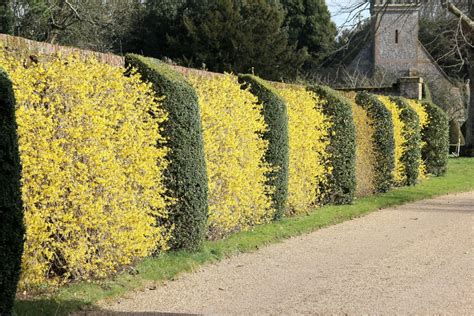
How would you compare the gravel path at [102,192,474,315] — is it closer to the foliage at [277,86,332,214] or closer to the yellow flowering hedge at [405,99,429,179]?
the foliage at [277,86,332,214]

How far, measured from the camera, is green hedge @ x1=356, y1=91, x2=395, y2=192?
1636 cm

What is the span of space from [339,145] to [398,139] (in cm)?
481

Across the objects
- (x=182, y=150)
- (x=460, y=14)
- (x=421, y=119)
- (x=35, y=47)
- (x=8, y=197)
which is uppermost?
(x=460, y=14)

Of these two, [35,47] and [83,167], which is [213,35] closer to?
[35,47]

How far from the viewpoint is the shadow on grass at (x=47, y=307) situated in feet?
18.6

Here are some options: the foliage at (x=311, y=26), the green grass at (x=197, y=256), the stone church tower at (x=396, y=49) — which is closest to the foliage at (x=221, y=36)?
the foliage at (x=311, y=26)

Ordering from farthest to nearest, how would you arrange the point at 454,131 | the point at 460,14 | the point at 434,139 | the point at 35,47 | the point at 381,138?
1. the point at 454,131
2. the point at 460,14
3. the point at 434,139
4. the point at 381,138
5. the point at 35,47

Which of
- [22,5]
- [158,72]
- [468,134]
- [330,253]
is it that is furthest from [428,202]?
[22,5]

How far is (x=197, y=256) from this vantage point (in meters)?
8.35

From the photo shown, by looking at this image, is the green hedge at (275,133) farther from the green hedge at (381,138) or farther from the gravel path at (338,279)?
the green hedge at (381,138)

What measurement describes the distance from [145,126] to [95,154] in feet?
3.47

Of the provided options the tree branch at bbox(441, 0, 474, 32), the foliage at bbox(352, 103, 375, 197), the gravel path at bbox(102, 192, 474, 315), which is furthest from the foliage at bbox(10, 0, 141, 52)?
the gravel path at bbox(102, 192, 474, 315)

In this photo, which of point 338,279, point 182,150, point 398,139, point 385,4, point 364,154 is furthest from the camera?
point 385,4

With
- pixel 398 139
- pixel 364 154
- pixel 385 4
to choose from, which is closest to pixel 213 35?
pixel 385 4
